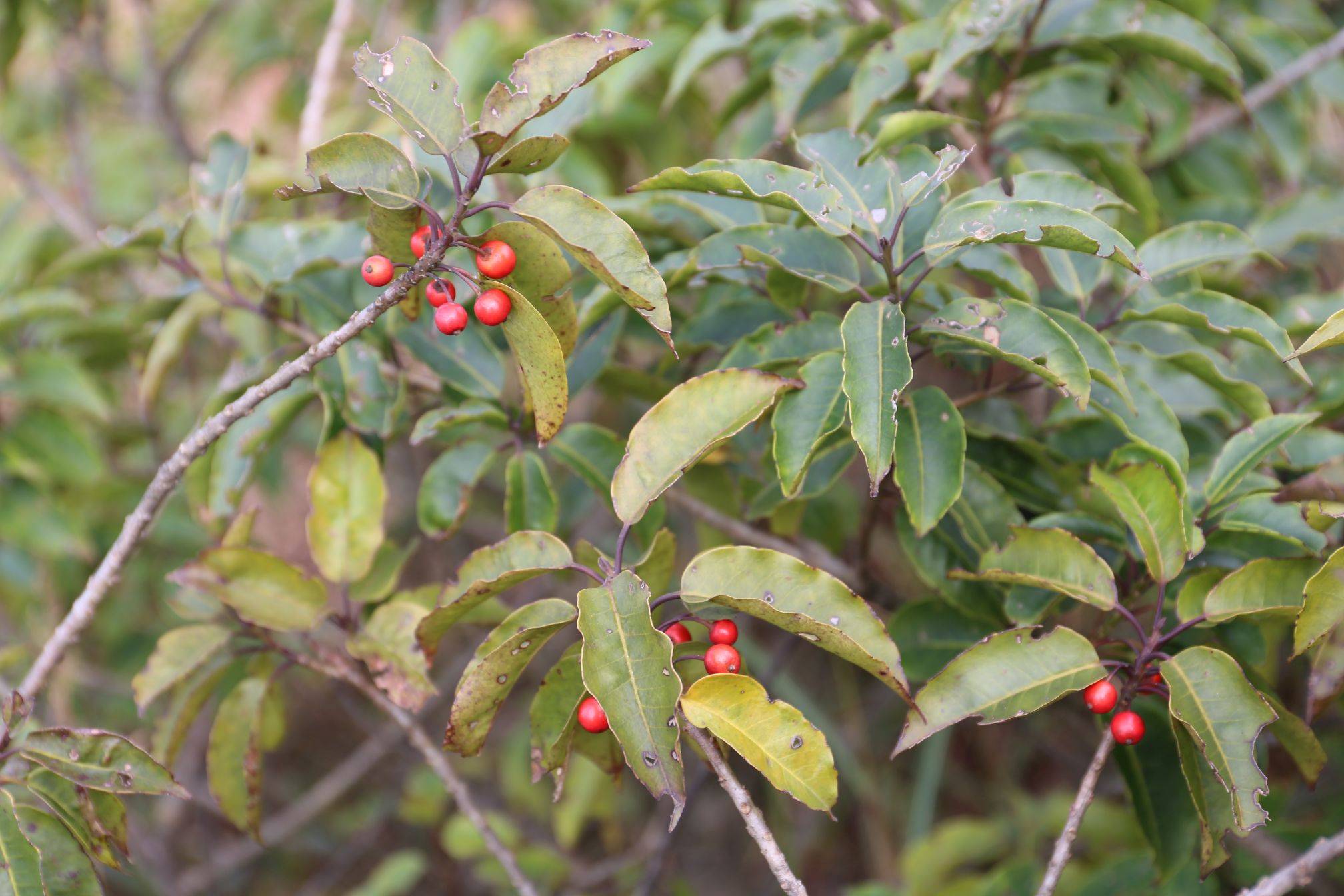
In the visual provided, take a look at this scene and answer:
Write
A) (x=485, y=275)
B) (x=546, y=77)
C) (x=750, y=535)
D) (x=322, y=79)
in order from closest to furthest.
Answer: (x=546, y=77), (x=485, y=275), (x=750, y=535), (x=322, y=79)

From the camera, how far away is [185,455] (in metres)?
1.21

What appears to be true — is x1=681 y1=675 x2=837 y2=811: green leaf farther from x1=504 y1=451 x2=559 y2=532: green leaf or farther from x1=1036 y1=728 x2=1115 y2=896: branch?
x1=504 y1=451 x2=559 y2=532: green leaf

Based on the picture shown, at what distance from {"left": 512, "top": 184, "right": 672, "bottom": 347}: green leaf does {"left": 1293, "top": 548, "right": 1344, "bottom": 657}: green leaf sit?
2.44ft

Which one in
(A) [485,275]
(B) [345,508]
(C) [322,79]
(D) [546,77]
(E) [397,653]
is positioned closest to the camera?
(D) [546,77]

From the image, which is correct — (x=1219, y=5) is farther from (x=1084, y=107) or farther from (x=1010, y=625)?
(x=1010, y=625)

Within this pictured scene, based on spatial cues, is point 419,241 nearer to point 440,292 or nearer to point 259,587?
point 440,292

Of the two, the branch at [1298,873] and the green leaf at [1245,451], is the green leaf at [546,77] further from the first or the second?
the branch at [1298,873]

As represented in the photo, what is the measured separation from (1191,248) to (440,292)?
1.04m

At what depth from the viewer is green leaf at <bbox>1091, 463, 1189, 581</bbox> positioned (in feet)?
3.94

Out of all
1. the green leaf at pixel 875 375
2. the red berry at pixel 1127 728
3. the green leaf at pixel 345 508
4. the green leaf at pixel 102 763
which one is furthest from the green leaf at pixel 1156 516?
the green leaf at pixel 102 763

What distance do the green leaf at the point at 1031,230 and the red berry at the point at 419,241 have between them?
0.60 meters

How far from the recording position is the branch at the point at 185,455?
105 cm

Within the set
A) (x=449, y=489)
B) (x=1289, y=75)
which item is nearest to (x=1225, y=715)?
(x=449, y=489)

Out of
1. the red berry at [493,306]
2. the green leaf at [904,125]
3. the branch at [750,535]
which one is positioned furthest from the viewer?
the branch at [750,535]
